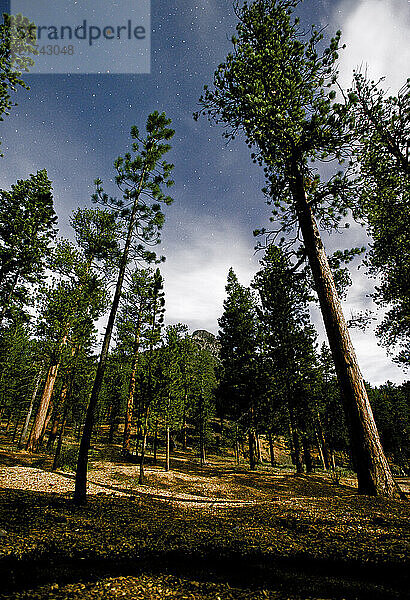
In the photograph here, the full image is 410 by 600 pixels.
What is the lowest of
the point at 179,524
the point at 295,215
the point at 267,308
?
the point at 179,524

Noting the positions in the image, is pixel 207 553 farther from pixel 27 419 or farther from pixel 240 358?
pixel 27 419

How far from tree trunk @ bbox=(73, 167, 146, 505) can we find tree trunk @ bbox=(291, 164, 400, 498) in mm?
6966

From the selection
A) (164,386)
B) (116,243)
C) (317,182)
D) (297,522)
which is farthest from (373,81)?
(164,386)

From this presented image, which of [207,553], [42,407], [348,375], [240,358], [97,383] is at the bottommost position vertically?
[207,553]

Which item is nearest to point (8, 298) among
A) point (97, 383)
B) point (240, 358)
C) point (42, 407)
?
point (42, 407)

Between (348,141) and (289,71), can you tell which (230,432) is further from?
(289,71)

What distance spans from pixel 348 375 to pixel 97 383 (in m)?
7.82

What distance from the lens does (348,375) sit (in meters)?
6.59

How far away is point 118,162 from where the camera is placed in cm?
1223

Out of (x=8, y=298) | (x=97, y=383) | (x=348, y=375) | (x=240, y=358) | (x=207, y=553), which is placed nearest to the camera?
(x=207, y=553)

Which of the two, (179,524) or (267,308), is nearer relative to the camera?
(179,524)

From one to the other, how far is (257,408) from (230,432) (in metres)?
2.83

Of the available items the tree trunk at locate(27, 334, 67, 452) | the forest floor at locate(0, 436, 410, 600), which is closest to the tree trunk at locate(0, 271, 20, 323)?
the tree trunk at locate(27, 334, 67, 452)

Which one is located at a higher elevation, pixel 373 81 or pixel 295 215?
pixel 373 81
